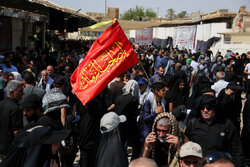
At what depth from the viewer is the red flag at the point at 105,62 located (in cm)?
473

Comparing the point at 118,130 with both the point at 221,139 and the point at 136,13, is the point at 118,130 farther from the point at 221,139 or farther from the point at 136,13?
the point at 136,13

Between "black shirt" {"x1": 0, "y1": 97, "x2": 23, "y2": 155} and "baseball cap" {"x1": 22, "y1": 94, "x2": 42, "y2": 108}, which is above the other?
"baseball cap" {"x1": 22, "y1": 94, "x2": 42, "y2": 108}

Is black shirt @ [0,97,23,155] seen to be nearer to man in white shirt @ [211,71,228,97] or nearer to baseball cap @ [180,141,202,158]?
baseball cap @ [180,141,202,158]

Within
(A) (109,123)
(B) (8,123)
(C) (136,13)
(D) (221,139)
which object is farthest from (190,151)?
(C) (136,13)

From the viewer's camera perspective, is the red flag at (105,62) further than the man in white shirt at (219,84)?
No

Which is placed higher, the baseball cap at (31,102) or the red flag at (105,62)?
the red flag at (105,62)

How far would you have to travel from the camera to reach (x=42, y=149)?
2732 mm

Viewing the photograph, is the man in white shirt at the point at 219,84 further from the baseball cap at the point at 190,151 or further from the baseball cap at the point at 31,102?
the baseball cap at the point at 31,102

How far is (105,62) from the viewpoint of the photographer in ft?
16.1

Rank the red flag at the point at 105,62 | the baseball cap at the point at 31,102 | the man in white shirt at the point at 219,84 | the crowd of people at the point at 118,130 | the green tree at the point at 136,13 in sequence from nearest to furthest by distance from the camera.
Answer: the crowd of people at the point at 118,130 → the baseball cap at the point at 31,102 → the red flag at the point at 105,62 → the man in white shirt at the point at 219,84 → the green tree at the point at 136,13

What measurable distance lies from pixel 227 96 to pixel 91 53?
2654mm

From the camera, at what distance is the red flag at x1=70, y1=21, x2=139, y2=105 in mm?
4727

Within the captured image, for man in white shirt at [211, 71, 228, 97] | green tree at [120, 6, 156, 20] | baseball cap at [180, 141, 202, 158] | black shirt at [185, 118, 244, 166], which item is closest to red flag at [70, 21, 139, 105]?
black shirt at [185, 118, 244, 166]

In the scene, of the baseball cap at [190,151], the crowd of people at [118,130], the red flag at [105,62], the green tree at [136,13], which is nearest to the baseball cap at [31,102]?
the crowd of people at [118,130]
